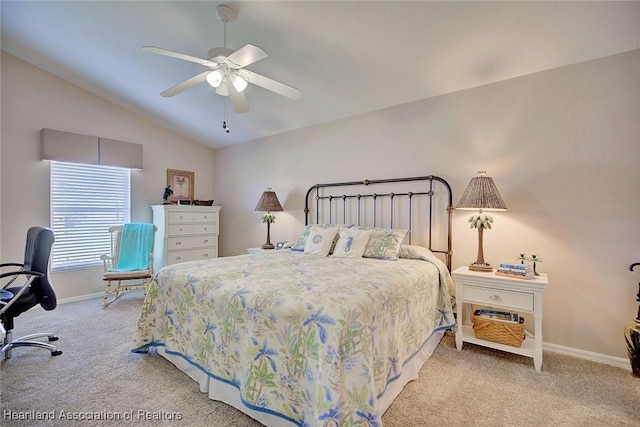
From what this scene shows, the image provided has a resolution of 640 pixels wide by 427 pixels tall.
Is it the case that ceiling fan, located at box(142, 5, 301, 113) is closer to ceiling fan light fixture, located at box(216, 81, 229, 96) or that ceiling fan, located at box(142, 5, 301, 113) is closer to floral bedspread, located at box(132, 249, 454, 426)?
ceiling fan light fixture, located at box(216, 81, 229, 96)

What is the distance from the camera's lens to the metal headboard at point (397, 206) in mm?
3029

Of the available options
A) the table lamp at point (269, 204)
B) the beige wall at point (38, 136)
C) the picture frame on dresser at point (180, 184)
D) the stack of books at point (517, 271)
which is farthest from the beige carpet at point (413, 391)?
the picture frame on dresser at point (180, 184)

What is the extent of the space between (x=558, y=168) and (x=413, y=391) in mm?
2168

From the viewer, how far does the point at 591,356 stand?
2.33 metres

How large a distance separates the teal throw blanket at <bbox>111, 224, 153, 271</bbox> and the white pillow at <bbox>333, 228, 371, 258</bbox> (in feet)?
9.00

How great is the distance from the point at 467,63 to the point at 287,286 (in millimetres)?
2422

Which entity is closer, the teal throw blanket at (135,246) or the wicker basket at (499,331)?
the wicker basket at (499,331)

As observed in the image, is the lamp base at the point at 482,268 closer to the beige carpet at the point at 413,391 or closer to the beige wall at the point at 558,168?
the beige wall at the point at 558,168

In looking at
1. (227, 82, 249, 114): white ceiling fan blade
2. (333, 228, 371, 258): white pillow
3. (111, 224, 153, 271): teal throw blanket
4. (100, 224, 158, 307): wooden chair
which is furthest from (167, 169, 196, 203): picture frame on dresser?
(333, 228, 371, 258): white pillow

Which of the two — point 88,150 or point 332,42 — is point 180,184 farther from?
point 332,42

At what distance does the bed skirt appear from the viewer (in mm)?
1525

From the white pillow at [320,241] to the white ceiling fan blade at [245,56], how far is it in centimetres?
180

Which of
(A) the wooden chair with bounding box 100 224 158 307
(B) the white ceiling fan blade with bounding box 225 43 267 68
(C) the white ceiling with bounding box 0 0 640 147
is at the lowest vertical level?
(A) the wooden chair with bounding box 100 224 158 307

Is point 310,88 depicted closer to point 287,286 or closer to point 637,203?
point 287,286
